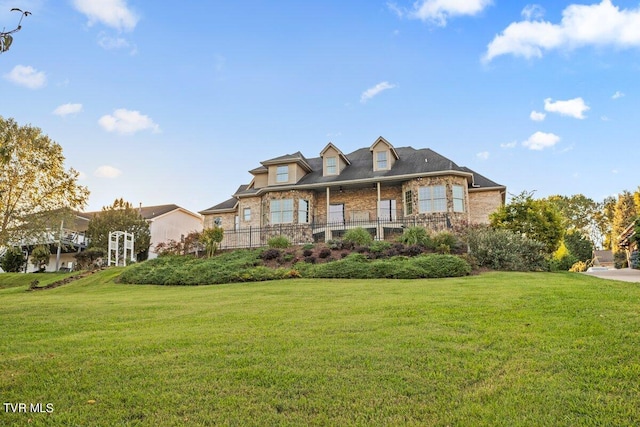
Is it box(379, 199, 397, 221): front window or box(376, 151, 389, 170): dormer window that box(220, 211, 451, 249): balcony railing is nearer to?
box(379, 199, 397, 221): front window

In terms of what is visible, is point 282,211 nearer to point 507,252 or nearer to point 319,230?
point 319,230

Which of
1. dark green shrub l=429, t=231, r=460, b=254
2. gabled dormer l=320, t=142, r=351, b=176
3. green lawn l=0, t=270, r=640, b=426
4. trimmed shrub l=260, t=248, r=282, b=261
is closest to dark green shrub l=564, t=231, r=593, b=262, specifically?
gabled dormer l=320, t=142, r=351, b=176

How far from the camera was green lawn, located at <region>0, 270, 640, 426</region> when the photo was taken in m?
3.41

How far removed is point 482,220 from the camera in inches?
973

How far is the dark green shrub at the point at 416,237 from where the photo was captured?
18.3 meters

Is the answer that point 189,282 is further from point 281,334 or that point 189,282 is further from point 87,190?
point 87,190

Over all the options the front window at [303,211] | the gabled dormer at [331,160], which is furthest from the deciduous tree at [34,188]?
the gabled dormer at [331,160]

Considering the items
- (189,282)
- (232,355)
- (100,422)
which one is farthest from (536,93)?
(100,422)

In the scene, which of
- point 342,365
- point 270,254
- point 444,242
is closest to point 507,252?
point 444,242

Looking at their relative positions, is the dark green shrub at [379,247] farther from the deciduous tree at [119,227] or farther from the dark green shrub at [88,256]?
the deciduous tree at [119,227]

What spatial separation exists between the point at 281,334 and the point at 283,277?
946cm

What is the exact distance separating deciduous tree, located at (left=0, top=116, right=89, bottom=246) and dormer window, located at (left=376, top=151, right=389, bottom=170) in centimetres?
1735

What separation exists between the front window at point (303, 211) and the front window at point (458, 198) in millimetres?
8806

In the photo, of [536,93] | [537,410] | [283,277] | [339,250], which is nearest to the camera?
[537,410]
